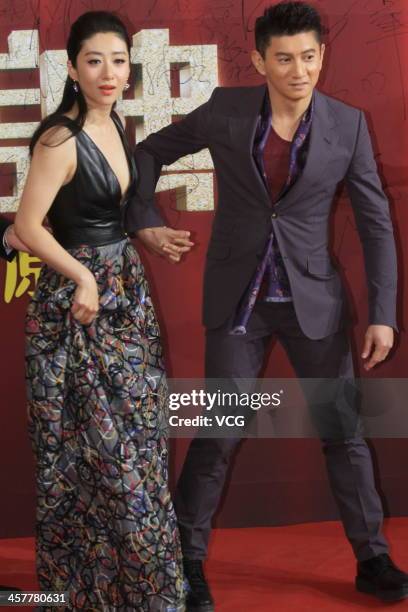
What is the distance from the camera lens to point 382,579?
2.91 m

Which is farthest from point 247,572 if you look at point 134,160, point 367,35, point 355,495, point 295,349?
point 367,35

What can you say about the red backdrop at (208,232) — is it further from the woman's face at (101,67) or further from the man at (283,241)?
the woman's face at (101,67)

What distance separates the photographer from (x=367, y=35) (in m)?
3.36

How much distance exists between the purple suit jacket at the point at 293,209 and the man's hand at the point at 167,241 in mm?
25

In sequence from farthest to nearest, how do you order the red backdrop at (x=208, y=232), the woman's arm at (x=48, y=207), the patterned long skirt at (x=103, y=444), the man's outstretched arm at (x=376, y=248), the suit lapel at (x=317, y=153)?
the red backdrop at (x=208, y=232) → the man's outstretched arm at (x=376, y=248) → the suit lapel at (x=317, y=153) → the patterned long skirt at (x=103, y=444) → the woman's arm at (x=48, y=207)

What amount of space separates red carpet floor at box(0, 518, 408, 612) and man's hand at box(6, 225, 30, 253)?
1060 millimetres

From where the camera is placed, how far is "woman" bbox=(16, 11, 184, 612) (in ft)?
8.45

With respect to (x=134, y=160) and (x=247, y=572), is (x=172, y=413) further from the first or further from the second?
(x=134, y=160)

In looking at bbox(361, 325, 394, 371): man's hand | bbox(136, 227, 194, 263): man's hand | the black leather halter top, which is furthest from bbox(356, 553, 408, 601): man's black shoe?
the black leather halter top

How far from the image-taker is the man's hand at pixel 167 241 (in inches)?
113

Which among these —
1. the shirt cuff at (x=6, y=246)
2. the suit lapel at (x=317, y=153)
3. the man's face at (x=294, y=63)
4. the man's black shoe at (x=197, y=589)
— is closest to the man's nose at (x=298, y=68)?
the man's face at (x=294, y=63)

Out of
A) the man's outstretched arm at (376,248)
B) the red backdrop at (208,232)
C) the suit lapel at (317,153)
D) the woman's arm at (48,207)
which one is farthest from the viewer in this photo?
the red backdrop at (208,232)

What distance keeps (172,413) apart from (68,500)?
2.88 feet

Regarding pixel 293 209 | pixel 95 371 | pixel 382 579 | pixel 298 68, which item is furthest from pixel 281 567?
pixel 298 68
